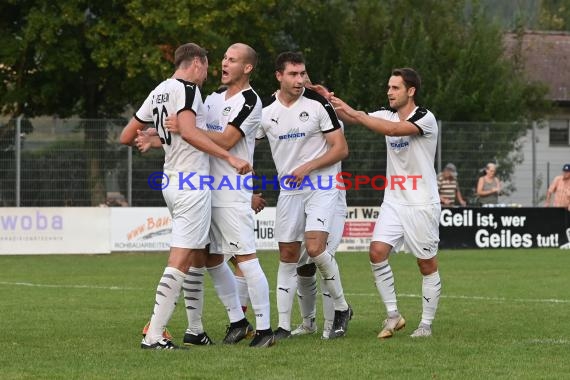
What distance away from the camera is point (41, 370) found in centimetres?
807

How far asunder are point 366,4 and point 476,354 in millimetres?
31002

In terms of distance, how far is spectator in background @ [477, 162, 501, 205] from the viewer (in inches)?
1032

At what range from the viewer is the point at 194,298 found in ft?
32.6

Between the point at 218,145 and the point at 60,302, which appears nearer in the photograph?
the point at 218,145

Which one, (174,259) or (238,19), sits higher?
(238,19)

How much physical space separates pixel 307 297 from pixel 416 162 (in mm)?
1546

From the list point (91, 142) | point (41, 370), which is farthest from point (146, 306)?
point (91, 142)

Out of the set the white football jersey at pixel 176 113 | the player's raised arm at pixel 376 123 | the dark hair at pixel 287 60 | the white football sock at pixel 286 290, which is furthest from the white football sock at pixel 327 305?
the dark hair at pixel 287 60

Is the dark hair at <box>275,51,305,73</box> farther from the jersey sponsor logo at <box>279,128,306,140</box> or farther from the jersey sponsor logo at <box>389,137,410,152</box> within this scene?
the jersey sponsor logo at <box>389,137,410,152</box>

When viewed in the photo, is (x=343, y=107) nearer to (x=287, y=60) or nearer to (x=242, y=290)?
→ (x=287, y=60)

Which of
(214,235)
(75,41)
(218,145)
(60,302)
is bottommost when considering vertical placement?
(60,302)

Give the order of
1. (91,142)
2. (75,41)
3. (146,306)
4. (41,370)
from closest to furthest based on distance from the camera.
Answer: (41,370)
(146,306)
(91,142)
(75,41)

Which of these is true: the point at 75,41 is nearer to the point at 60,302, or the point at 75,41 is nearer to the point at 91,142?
the point at 91,142

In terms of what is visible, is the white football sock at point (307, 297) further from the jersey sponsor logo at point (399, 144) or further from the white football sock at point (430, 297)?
the jersey sponsor logo at point (399, 144)
